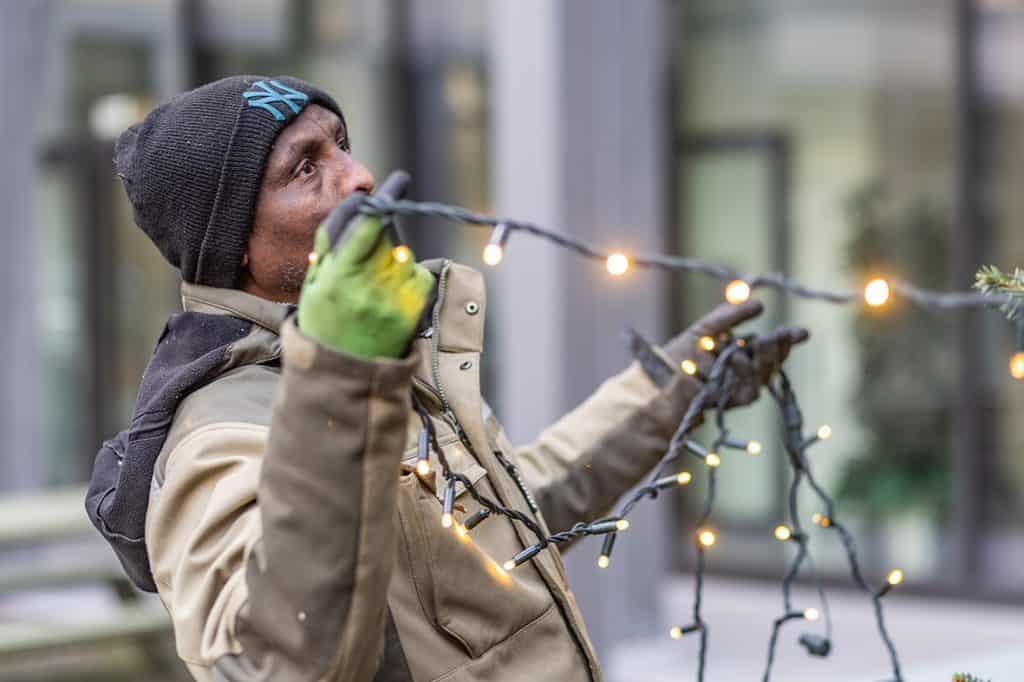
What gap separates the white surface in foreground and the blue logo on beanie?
2791 millimetres

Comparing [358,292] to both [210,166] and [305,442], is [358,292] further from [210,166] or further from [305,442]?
[210,166]

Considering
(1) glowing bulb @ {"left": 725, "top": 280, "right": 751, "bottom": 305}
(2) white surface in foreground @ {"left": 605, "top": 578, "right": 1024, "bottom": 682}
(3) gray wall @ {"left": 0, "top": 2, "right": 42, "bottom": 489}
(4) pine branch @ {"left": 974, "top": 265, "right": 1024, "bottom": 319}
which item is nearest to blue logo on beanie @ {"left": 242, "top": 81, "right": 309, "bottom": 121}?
(1) glowing bulb @ {"left": 725, "top": 280, "right": 751, "bottom": 305}

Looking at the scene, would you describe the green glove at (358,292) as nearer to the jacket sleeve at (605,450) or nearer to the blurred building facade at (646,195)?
the jacket sleeve at (605,450)

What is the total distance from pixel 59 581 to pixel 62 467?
2459 mm

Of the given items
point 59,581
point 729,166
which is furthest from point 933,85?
point 59,581

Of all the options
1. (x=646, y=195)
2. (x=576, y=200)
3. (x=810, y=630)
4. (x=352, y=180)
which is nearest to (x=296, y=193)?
(x=352, y=180)

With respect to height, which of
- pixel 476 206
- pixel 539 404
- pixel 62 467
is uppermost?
pixel 476 206

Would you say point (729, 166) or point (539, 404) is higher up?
point (729, 166)

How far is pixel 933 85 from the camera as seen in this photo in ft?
17.6

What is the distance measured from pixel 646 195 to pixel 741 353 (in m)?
2.51

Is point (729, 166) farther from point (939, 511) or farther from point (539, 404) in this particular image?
point (539, 404)

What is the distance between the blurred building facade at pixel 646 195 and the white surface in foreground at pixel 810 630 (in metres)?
0.11

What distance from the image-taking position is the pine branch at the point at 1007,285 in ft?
5.04

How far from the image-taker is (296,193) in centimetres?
154
